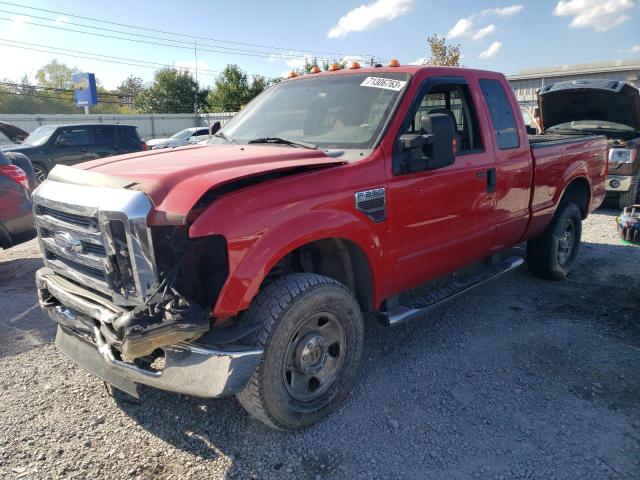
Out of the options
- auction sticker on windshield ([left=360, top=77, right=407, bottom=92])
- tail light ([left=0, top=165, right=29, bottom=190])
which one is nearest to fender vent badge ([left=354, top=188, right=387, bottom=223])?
auction sticker on windshield ([left=360, top=77, right=407, bottom=92])

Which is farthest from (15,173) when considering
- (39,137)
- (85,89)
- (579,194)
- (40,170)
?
(85,89)

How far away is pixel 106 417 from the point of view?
2.99 m

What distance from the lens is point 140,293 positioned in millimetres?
2318

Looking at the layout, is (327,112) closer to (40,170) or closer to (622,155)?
(622,155)

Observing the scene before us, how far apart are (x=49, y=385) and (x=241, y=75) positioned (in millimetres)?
38349

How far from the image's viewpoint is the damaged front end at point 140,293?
7.41ft

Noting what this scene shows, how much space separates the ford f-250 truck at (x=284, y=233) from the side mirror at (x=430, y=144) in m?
0.01

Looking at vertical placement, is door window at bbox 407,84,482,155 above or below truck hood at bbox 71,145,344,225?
above

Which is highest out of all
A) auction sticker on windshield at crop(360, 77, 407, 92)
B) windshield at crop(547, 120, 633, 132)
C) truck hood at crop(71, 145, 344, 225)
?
auction sticker on windshield at crop(360, 77, 407, 92)

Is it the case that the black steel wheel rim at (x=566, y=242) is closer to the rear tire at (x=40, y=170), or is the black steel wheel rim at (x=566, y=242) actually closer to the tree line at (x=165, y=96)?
the rear tire at (x=40, y=170)

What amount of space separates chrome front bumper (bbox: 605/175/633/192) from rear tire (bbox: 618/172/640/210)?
87 millimetres

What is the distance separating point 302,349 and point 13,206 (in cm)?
461

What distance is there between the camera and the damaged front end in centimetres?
226

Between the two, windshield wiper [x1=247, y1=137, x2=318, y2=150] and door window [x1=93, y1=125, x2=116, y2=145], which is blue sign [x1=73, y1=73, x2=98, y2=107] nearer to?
door window [x1=93, y1=125, x2=116, y2=145]
